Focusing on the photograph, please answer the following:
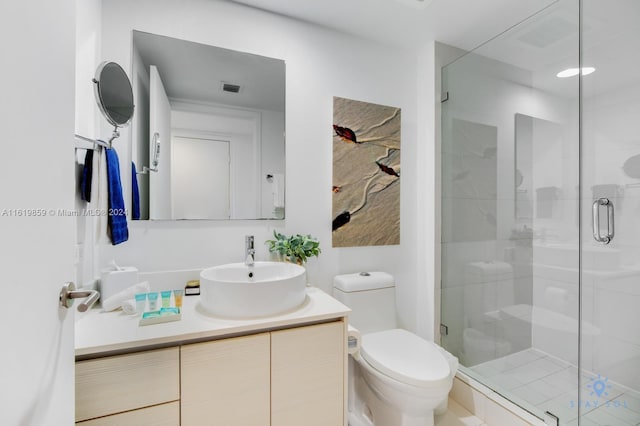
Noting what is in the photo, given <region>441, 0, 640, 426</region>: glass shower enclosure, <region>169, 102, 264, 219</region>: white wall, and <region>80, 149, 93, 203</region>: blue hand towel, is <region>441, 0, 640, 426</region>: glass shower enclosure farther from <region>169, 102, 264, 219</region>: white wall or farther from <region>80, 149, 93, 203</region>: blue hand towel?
<region>80, 149, 93, 203</region>: blue hand towel

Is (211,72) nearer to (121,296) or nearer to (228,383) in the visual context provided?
(121,296)

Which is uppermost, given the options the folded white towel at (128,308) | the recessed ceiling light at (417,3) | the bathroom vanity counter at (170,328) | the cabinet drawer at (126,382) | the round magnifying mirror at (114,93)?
the recessed ceiling light at (417,3)

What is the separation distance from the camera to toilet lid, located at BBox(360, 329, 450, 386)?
4.17 feet

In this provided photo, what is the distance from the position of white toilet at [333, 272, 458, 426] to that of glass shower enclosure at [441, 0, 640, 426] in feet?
1.45

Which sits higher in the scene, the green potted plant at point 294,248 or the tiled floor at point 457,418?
the green potted plant at point 294,248

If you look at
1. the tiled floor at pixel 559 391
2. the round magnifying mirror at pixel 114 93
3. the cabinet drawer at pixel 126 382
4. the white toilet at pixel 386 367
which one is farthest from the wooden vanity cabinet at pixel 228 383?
the tiled floor at pixel 559 391

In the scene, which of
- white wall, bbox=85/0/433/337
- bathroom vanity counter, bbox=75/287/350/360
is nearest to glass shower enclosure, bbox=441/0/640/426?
white wall, bbox=85/0/433/337

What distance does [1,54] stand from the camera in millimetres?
427

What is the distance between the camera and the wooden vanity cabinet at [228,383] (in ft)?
3.00

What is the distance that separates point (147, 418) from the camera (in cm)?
95

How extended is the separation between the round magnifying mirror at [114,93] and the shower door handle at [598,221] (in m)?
2.21

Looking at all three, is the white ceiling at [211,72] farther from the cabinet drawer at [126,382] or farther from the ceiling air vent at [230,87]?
the cabinet drawer at [126,382]

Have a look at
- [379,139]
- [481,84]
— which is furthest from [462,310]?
[481,84]

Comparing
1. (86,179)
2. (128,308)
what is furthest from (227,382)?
(86,179)
